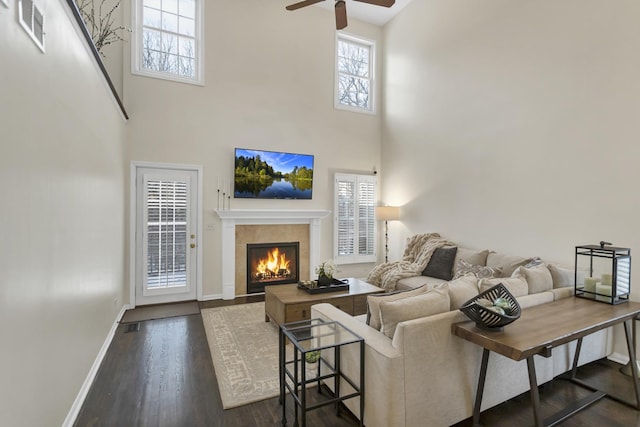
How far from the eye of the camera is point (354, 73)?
6867mm

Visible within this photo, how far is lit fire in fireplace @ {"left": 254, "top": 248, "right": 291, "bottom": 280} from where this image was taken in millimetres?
5838

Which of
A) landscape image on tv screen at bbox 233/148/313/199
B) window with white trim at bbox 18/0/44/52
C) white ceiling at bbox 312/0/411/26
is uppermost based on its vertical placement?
white ceiling at bbox 312/0/411/26

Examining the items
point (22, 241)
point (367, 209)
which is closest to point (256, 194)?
point (367, 209)

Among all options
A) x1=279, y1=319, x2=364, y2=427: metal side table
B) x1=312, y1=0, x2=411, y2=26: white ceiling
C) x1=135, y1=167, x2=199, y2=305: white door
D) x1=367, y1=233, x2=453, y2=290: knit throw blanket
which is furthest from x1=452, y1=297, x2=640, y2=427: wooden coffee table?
x1=312, y1=0, x2=411, y2=26: white ceiling

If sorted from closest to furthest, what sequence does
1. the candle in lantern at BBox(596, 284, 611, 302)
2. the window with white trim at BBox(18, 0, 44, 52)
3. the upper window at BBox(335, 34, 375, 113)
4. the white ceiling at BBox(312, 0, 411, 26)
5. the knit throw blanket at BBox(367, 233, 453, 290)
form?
the window with white trim at BBox(18, 0, 44, 52), the candle in lantern at BBox(596, 284, 611, 302), the knit throw blanket at BBox(367, 233, 453, 290), the white ceiling at BBox(312, 0, 411, 26), the upper window at BBox(335, 34, 375, 113)

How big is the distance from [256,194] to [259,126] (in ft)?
3.98

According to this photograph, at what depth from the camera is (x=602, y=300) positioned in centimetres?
279

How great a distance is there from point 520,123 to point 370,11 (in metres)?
3.87

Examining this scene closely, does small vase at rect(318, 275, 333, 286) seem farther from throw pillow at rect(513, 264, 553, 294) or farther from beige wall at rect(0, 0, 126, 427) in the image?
beige wall at rect(0, 0, 126, 427)

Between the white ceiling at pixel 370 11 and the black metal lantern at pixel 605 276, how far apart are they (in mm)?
5447

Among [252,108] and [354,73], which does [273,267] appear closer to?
[252,108]

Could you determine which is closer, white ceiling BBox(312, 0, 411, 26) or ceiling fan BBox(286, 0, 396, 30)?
ceiling fan BBox(286, 0, 396, 30)

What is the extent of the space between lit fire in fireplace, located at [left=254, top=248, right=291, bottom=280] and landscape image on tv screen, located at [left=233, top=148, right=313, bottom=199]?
107 cm

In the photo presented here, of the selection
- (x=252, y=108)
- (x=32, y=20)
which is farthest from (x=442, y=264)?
(x=32, y=20)
